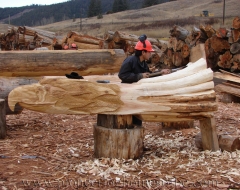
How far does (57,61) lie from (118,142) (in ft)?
9.26

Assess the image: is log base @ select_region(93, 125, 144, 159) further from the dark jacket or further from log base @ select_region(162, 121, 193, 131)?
log base @ select_region(162, 121, 193, 131)

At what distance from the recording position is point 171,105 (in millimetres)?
4367

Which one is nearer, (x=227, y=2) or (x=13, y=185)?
(x=13, y=185)

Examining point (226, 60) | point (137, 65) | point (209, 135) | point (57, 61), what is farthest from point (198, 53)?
point (226, 60)

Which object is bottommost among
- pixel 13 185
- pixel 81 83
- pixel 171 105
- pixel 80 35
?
pixel 13 185

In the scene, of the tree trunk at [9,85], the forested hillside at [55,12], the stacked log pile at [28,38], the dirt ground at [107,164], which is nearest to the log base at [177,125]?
the dirt ground at [107,164]

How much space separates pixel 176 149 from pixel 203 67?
1.15 meters

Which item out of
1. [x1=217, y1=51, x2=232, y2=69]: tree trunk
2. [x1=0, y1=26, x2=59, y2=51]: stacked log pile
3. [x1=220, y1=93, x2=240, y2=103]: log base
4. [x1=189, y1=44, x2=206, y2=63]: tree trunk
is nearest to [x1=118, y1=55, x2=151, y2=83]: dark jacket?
[x1=189, y1=44, x2=206, y2=63]: tree trunk

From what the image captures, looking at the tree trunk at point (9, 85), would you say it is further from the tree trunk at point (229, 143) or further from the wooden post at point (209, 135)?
the tree trunk at point (229, 143)

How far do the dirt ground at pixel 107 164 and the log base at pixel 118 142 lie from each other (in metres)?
0.10

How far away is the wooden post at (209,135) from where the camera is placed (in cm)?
467

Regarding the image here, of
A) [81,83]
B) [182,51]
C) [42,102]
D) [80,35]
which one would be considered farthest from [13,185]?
[80,35]

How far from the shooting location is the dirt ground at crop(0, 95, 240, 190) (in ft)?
12.3

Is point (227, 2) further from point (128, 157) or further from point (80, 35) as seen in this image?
point (128, 157)
